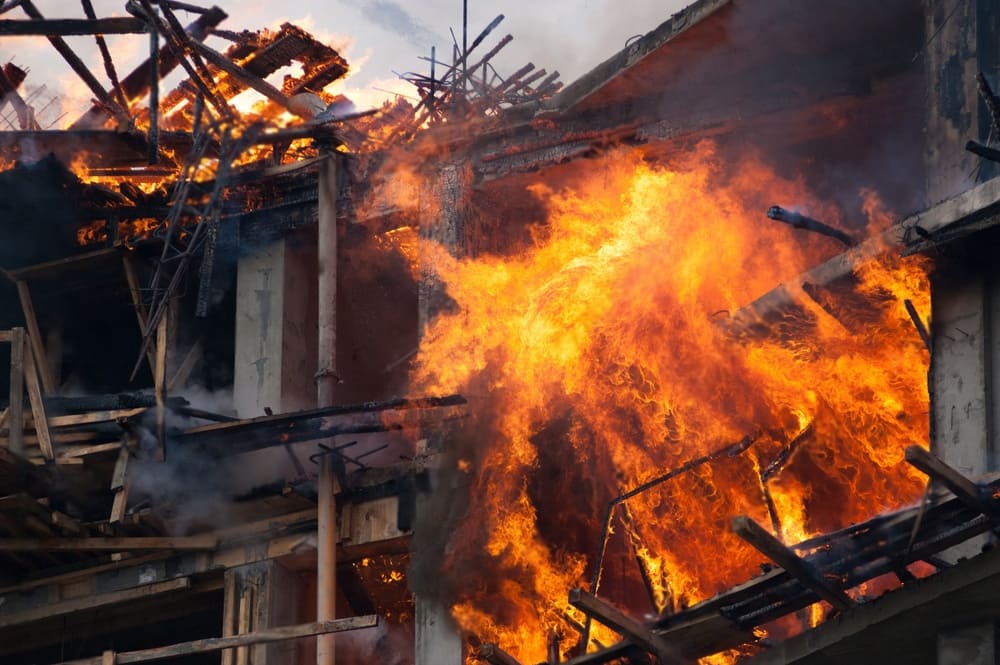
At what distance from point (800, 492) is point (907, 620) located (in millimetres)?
4829

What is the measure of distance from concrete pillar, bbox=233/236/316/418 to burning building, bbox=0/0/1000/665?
0.05 m

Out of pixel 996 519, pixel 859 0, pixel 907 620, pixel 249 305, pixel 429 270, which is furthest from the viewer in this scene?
pixel 249 305

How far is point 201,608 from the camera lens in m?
20.9

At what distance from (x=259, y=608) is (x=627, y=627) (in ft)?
21.9

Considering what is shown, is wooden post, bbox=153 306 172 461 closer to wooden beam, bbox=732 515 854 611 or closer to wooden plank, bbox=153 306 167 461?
wooden plank, bbox=153 306 167 461

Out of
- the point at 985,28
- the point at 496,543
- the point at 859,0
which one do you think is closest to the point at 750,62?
the point at 859,0

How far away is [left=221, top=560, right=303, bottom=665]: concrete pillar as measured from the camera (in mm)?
19031

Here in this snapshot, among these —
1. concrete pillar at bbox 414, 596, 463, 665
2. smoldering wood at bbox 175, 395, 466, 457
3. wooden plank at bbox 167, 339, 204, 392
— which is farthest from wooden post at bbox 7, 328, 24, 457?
concrete pillar at bbox 414, 596, 463, 665

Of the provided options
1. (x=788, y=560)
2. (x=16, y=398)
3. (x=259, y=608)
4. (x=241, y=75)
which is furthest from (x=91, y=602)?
(x=788, y=560)

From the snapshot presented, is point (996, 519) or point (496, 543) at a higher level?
point (496, 543)

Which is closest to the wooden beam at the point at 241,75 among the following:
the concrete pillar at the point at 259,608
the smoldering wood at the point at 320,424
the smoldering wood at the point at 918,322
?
the smoldering wood at the point at 320,424

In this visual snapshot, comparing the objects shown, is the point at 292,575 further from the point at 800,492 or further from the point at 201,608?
the point at 800,492

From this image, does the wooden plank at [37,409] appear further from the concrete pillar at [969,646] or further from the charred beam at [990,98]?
the charred beam at [990,98]

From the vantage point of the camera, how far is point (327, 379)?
64.4 feet
